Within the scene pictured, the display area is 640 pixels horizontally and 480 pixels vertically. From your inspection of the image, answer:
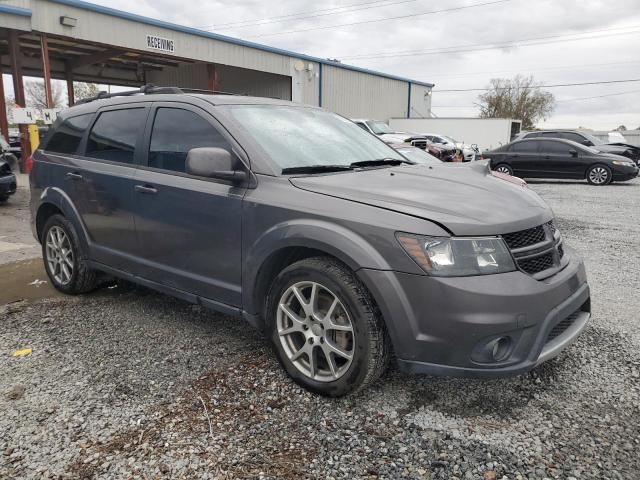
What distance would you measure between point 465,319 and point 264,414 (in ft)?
3.84

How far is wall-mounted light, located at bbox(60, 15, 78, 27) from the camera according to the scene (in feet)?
50.2

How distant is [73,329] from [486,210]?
3119 mm

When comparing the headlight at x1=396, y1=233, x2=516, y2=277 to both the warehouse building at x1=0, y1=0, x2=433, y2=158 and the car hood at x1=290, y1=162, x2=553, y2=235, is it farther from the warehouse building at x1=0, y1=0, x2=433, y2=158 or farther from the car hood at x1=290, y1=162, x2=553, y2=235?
the warehouse building at x1=0, y1=0, x2=433, y2=158

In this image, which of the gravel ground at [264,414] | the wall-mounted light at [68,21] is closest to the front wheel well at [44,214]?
the gravel ground at [264,414]

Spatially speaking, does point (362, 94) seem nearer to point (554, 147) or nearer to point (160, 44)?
point (160, 44)

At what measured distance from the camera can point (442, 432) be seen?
100.0 inches

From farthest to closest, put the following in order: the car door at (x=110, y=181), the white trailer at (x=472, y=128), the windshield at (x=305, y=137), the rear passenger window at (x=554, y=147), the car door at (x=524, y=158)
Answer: the white trailer at (x=472, y=128) → the car door at (x=524, y=158) → the rear passenger window at (x=554, y=147) → the car door at (x=110, y=181) → the windshield at (x=305, y=137)

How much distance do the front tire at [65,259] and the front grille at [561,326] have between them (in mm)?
3688

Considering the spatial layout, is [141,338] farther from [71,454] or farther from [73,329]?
[71,454]

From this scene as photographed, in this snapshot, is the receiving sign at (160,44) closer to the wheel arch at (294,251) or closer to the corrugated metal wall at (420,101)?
the wheel arch at (294,251)

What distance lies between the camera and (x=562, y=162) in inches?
587

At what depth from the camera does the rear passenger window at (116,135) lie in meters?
3.89

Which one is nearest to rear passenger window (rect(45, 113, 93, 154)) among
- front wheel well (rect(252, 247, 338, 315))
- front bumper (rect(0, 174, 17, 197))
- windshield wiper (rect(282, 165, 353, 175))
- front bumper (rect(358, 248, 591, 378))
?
windshield wiper (rect(282, 165, 353, 175))

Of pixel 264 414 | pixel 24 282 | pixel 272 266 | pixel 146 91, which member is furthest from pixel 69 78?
pixel 264 414
